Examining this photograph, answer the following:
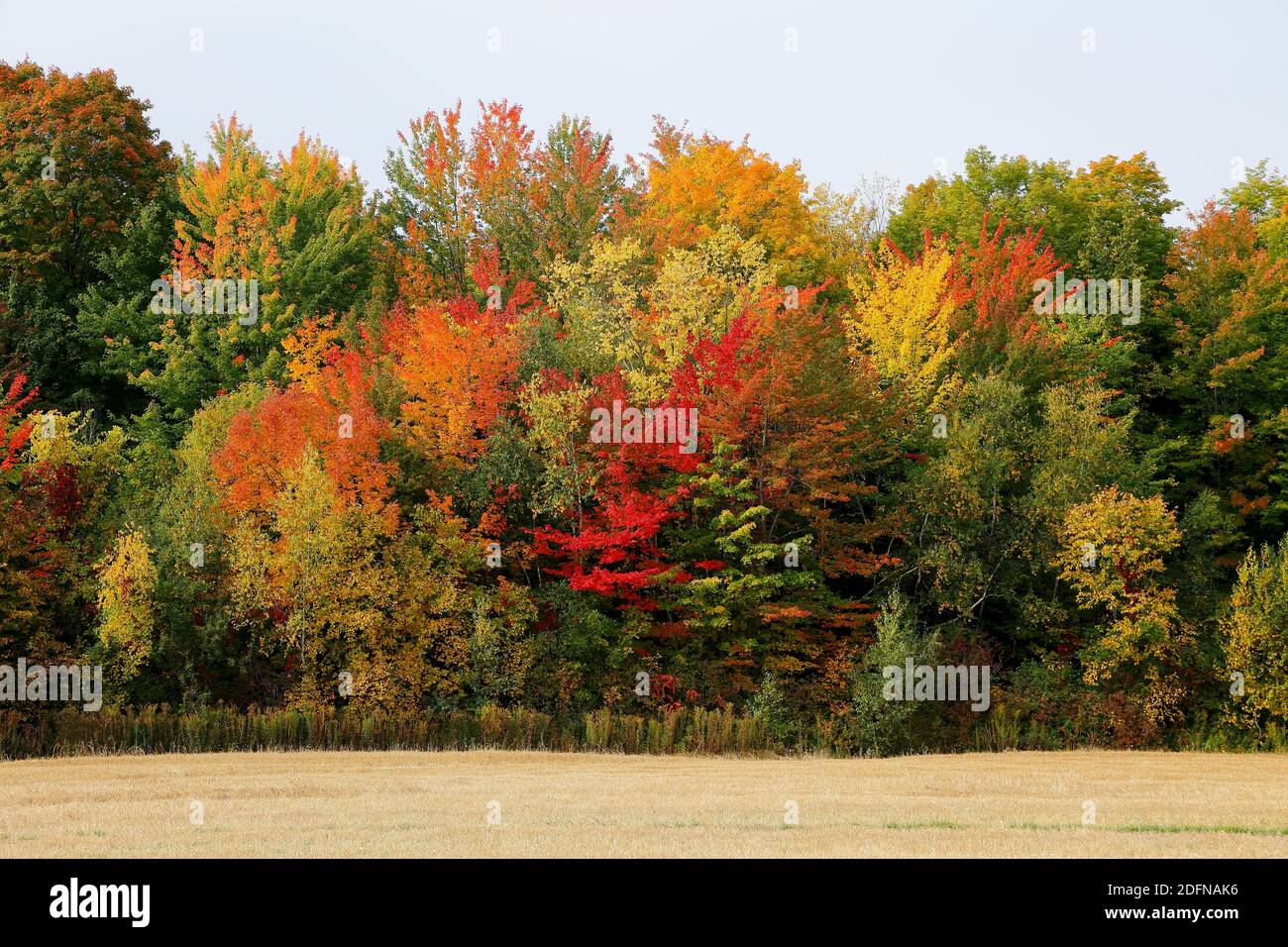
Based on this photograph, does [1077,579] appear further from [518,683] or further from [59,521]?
[59,521]

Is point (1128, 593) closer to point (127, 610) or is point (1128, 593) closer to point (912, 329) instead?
point (912, 329)

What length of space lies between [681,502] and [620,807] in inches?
814

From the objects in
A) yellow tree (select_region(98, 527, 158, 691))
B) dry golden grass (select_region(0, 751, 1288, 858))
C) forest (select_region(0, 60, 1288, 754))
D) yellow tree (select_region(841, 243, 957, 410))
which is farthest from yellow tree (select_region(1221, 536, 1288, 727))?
yellow tree (select_region(98, 527, 158, 691))

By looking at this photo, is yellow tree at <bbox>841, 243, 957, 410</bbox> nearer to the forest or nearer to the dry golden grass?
the forest

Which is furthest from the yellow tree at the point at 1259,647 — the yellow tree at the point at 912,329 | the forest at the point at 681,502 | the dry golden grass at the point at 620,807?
the yellow tree at the point at 912,329

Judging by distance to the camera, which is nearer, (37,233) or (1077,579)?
(1077,579)

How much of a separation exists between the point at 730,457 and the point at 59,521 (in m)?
17.7

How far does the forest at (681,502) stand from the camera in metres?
38.9

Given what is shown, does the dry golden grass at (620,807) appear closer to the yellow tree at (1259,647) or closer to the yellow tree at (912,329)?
the yellow tree at (1259,647)

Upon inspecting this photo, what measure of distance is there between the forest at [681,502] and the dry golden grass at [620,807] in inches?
260

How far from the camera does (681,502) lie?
42469 millimetres

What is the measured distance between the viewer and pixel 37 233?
5906cm

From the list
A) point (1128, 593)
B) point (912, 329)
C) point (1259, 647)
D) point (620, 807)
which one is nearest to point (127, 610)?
point (620, 807)

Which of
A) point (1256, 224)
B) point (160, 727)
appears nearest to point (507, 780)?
point (160, 727)
